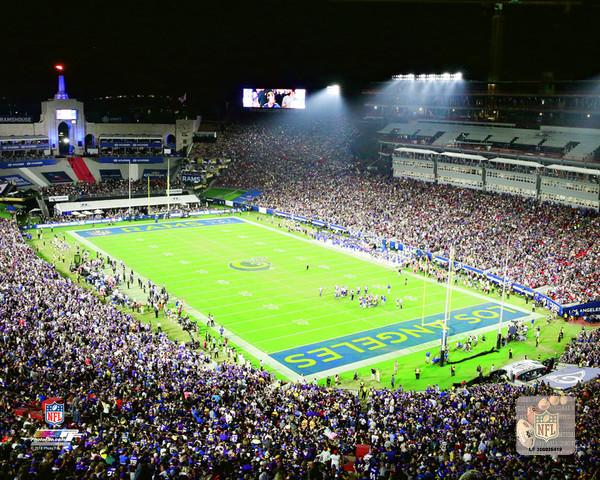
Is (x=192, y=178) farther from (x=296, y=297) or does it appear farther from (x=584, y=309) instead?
(x=584, y=309)

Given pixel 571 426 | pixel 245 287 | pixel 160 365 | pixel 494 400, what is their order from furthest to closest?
pixel 245 287, pixel 160 365, pixel 494 400, pixel 571 426

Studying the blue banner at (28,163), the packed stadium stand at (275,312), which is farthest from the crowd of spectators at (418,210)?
the blue banner at (28,163)

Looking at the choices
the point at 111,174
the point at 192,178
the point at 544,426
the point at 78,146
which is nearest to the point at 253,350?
the point at 544,426

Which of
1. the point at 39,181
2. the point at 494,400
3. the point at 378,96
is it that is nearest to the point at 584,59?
the point at 378,96

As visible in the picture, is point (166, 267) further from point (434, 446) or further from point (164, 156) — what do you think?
point (164, 156)

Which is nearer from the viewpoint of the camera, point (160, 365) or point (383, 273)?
point (160, 365)

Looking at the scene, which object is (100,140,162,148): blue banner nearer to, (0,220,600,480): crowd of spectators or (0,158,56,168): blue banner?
(0,158,56,168): blue banner

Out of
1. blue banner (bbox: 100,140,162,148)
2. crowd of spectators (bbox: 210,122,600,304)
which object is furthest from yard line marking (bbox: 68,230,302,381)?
blue banner (bbox: 100,140,162,148)

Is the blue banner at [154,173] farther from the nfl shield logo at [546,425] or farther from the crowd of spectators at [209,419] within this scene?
the nfl shield logo at [546,425]
